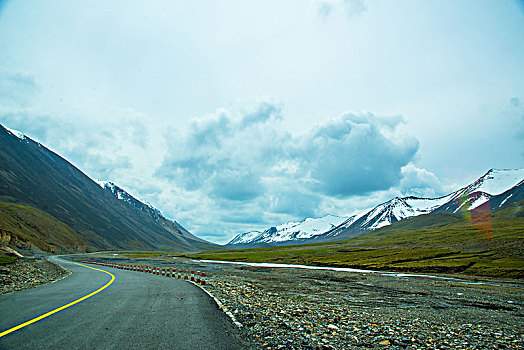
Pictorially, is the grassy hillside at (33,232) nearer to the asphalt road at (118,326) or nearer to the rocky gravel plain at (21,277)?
the rocky gravel plain at (21,277)

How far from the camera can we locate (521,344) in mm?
13477

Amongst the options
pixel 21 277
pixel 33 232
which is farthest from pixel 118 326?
pixel 33 232

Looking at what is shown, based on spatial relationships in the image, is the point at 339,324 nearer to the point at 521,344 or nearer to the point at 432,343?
the point at 432,343

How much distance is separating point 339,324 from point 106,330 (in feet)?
32.7

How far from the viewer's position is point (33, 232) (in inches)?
6156

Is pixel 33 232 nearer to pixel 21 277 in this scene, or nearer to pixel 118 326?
pixel 21 277

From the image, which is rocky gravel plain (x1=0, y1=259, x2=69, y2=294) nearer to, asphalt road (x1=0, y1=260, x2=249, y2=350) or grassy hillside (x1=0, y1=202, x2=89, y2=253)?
asphalt road (x1=0, y1=260, x2=249, y2=350)

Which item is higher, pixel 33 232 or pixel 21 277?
pixel 33 232

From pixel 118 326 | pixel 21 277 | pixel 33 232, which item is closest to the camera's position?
pixel 118 326

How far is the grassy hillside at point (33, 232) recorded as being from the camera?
123875mm

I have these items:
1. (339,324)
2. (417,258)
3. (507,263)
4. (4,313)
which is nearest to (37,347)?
(4,313)

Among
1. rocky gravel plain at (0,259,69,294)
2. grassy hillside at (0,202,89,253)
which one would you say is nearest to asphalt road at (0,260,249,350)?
rocky gravel plain at (0,259,69,294)

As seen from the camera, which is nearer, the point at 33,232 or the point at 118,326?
the point at 118,326

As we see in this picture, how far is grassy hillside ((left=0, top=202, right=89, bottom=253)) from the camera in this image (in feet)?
406
